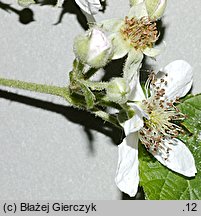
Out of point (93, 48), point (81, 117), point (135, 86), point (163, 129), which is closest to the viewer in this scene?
point (93, 48)

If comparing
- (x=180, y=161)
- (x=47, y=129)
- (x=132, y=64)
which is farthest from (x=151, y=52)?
(x=47, y=129)

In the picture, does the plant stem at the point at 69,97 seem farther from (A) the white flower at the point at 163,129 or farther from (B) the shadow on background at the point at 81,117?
(B) the shadow on background at the point at 81,117

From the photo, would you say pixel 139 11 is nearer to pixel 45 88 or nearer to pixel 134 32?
pixel 134 32

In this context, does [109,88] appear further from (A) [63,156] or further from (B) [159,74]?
(A) [63,156]

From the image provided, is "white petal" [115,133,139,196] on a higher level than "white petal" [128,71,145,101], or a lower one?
lower

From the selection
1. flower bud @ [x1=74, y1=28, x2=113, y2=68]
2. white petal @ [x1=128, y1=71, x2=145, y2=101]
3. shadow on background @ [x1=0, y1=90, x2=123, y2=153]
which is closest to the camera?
flower bud @ [x1=74, y1=28, x2=113, y2=68]

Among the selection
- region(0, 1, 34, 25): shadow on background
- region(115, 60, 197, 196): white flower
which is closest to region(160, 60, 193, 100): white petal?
region(115, 60, 197, 196): white flower

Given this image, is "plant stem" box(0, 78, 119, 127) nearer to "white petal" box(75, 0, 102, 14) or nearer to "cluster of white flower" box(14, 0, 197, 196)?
"cluster of white flower" box(14, 0, 197, 196)
